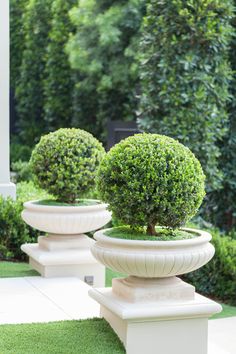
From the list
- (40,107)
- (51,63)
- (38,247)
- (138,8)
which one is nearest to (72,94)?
(51,63)

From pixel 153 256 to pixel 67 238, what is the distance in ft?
10.6

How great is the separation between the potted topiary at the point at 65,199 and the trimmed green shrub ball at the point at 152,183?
2.45 m

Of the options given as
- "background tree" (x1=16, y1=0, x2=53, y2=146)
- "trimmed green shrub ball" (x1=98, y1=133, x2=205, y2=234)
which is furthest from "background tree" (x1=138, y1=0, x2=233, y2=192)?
"background tree" (x1=16, y1=0, x2=53, y2=146)

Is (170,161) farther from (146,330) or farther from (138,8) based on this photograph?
(138,8)

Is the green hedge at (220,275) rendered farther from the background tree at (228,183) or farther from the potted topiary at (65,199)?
the background tree at (228,183)

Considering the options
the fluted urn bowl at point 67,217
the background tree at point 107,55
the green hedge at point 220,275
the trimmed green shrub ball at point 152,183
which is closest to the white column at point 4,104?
the fluted urn bowl at point 67,217

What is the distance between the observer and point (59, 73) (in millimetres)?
24922

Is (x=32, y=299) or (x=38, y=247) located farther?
(x=38, y=247)

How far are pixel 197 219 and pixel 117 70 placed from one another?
971 centimetres

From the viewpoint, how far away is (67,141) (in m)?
8.77

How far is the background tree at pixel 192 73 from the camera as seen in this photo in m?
11.1

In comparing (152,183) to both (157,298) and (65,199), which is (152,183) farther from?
(65,199)

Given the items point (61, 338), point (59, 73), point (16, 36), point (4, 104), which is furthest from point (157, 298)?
point (16, 36)

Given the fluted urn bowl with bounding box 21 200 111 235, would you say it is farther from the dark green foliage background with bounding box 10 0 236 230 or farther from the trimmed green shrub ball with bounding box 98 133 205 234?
the dark green foliage background with bounding box 10 0 236 230
